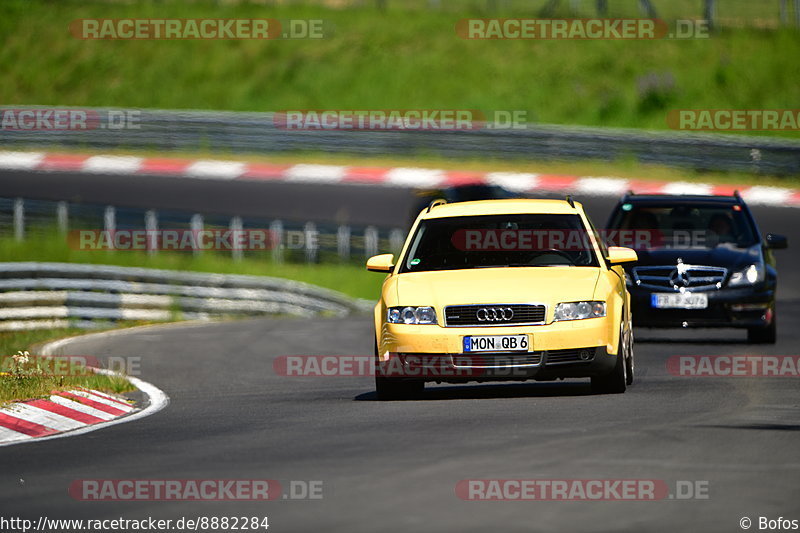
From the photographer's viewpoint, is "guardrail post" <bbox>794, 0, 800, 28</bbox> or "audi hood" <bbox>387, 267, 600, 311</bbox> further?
"guardrail post" <bbox>794, 0, 800, 28</bbox>

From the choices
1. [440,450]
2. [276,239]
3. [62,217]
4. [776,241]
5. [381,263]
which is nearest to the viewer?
[440,450]

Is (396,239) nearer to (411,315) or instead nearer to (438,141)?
(438,141)

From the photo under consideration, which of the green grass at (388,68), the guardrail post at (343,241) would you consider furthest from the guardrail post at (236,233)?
the green grass at (388,68)

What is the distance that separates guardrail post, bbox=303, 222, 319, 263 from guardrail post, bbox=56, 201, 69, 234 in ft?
13.8

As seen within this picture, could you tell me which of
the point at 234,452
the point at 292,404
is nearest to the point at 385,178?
the point at 292,404

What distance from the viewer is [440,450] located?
9.36 metres

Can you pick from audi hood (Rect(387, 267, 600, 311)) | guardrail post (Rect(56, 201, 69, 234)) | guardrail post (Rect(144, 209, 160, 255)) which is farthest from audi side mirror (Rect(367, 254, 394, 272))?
guardrail post (Rect(56, 201, 69, 234))

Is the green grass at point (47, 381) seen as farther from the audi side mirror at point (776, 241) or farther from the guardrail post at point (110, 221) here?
the guardrail post at point (110, 221)

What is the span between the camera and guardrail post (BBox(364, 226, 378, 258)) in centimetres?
2942

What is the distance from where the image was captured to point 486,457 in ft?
29.7

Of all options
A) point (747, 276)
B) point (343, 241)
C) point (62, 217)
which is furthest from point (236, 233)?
point (747, 276)

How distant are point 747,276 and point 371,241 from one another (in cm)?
1295

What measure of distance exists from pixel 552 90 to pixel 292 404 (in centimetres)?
3196

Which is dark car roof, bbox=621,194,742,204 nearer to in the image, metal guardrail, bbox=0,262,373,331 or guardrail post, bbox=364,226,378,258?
metal guardrail, bbox=0,262,373,331
